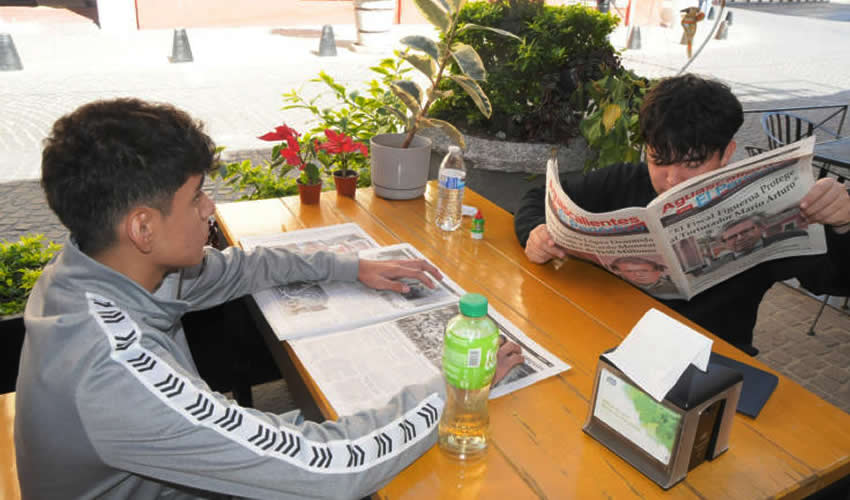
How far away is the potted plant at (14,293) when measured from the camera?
1.83 meters

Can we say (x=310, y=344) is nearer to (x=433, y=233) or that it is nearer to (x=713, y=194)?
(x=433, y=233)

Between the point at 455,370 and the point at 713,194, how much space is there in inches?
28.7

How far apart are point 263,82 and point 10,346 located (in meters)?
5.88

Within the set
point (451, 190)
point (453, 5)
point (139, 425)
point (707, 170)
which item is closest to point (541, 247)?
point (451, 190)

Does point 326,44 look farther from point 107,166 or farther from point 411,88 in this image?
point 107,166

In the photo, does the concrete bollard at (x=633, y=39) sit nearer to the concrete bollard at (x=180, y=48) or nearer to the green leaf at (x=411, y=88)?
the concrete bollard at (x=180, y=48)

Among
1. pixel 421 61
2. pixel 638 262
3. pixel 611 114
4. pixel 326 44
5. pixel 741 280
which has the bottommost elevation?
pixel 326 44

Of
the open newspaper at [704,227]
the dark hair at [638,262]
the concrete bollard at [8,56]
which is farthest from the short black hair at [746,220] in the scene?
the concrete bollard at [8,56]

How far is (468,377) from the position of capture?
1.09m

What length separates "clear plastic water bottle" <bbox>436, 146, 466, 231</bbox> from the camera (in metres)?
1.99

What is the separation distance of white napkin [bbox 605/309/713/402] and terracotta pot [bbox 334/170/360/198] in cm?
134

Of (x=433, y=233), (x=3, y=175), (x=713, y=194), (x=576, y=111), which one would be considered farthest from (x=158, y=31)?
(x=713, y=194)

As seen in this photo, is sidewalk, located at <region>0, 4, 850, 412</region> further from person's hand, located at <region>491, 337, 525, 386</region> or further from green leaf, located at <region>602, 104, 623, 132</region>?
person's hand, located at <region>491, 337, 525, 386</region>

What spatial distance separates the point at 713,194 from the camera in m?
1.40
